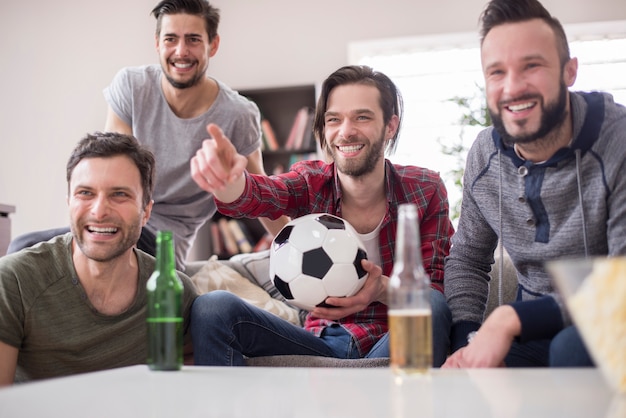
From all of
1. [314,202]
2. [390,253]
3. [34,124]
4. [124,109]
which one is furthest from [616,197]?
[34,124]

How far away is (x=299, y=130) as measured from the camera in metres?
5.62

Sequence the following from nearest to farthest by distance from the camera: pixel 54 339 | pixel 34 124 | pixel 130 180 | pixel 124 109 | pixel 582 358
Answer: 1. pixel 582 358
2. pixel 54 339
3. pixel 130 180
4. pixel 124 109
5. pixel 34 124

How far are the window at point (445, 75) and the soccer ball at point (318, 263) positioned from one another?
11.6ft

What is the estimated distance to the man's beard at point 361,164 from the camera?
92.8 inches

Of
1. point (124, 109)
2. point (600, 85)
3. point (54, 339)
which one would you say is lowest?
Result: point (54, 339)

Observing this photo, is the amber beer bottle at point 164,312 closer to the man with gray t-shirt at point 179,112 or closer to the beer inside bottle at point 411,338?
the beer inside bottle at point 411,338

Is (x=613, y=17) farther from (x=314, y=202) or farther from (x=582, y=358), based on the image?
(x=582, y=358)

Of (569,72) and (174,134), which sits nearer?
(569,72)

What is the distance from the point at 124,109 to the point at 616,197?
206 centimetres

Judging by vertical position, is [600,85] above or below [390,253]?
above

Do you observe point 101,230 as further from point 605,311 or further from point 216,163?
point 605,311

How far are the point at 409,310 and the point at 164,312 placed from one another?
489 mm

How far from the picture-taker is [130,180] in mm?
2121

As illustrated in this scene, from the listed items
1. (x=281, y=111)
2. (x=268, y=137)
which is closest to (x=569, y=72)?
(x=268, y=137)
